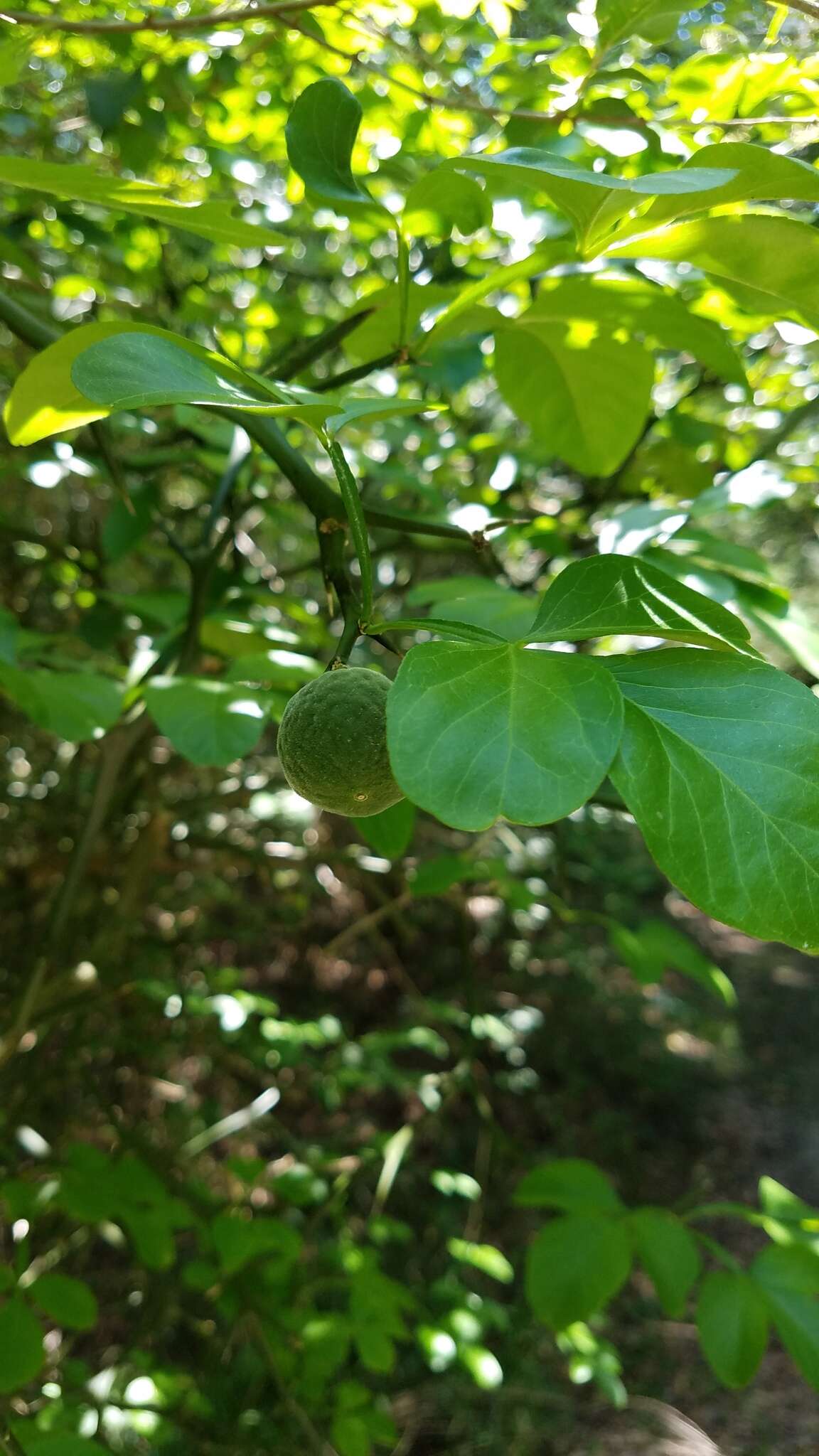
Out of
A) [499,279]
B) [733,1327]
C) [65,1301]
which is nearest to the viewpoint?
[499,279]

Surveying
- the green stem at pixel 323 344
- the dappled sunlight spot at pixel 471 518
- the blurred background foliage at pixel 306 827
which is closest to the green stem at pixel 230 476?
the blurred background foliage at pixel 306 827

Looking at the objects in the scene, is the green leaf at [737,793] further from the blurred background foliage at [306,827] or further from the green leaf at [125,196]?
the green leaf at [125,196]

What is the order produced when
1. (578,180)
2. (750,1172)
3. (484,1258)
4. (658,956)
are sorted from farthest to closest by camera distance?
(750,1172), (484,1258), (658,956), (578,180)

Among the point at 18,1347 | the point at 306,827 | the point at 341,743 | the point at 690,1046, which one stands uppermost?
the point at 341,743

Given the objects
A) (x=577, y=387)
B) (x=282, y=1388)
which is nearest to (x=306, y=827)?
(x=282, y=1388)

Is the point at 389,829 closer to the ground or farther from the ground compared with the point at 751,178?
closer to the ground

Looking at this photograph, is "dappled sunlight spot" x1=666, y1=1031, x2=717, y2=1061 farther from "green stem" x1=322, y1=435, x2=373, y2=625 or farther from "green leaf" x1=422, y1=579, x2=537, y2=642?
"green stem" x1=322, y1=435, x2=373, y2=625

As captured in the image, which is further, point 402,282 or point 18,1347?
point 18,1347

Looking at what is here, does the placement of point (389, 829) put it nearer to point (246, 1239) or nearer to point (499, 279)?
point (499, 279)
